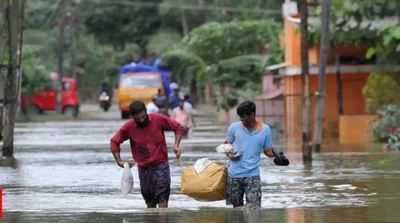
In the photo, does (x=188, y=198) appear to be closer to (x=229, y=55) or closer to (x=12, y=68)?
(x=12, y=68)

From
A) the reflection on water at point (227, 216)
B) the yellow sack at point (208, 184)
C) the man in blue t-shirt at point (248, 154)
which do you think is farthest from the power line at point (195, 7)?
the man in blue t-shirt at point (248, 154)

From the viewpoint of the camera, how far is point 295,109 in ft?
123

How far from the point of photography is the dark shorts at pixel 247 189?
13680 mm

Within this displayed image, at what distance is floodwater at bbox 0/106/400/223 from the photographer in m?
13.9

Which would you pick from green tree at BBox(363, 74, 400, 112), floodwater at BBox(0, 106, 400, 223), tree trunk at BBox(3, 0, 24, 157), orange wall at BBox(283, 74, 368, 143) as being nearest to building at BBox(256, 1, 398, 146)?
orange wall at BBox(283, 74, 368, 143)

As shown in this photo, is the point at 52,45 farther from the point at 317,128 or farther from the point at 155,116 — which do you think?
the point at 155,116

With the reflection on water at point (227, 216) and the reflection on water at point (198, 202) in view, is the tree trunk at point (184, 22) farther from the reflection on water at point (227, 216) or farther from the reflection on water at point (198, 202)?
the reflection on water at point (227, 216)

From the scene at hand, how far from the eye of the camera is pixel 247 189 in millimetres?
13727

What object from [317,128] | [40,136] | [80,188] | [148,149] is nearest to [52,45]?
[40,136]

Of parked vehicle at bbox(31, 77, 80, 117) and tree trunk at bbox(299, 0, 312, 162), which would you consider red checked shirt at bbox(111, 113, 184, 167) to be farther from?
parked vehicle at bbox(31, 77, 80, 117)

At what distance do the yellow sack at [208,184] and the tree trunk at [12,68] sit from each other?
1170 cm

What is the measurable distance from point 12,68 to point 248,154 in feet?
41.6

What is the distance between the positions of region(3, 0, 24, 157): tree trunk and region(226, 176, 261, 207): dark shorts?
39.2 feet

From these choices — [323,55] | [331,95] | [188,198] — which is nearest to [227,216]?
[188,198]
